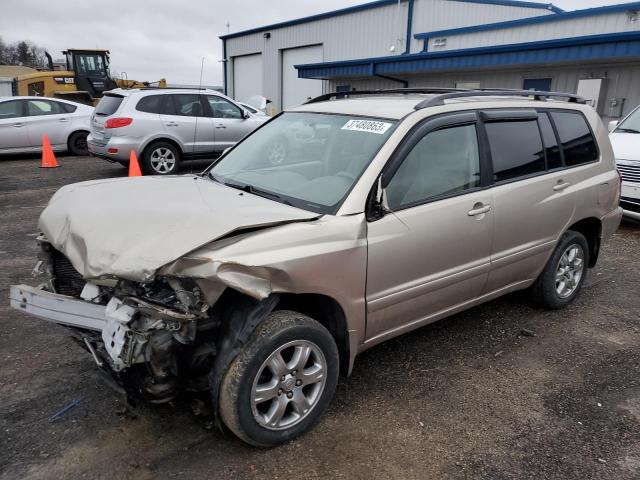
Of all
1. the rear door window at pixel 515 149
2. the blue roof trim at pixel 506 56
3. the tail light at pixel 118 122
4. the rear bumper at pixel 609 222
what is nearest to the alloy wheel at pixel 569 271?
the rear bumper at pixel 609 222

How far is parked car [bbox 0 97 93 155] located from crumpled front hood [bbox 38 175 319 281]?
36.1ft

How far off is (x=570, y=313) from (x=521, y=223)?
1.35 m

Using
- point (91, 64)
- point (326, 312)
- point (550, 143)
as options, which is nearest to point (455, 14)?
point (91, 64)

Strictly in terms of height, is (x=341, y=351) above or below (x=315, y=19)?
below

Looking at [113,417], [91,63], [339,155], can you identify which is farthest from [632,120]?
[91,63]

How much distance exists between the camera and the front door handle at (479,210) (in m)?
3.35

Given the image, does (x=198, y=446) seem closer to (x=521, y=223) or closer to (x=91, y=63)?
(x=521, y=223)

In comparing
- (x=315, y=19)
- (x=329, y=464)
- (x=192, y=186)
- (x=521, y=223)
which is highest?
(x=315, y=19)

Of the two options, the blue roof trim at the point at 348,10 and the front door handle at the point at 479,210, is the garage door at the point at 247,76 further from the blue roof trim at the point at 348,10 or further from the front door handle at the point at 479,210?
the front door handle at the point at 479,210

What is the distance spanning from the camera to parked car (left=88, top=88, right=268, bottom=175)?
9805 mm

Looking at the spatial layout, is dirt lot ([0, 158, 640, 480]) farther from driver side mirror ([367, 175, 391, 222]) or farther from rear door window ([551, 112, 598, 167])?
rear door window ([551, 112, 598, 167])

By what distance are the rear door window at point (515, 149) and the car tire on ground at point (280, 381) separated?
1.85 metres

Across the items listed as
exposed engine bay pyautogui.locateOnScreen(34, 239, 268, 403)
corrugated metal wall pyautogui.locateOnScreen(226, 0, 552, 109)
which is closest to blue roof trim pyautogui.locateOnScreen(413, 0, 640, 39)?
corrugated metal wall pyautogui.locateOnScreen(226, 0, 552, 109)

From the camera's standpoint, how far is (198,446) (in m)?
2.70
